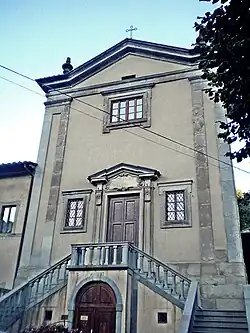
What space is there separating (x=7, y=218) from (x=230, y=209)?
336 inches

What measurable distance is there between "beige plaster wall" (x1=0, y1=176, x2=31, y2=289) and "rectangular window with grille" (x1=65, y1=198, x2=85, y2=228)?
1.87 metres

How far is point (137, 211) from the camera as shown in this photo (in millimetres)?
12742

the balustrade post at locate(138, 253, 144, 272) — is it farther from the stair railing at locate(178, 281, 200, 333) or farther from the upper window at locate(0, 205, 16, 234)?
the upper window at locate(0, 205, 16, 234)

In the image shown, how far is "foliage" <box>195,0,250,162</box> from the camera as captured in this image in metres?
6.24

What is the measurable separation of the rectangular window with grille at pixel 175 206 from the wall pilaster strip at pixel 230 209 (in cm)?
140

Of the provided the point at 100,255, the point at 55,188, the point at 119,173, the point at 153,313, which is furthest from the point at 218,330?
the point at 55,188

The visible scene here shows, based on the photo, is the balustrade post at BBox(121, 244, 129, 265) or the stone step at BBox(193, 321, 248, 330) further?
the balustrade post at BBox(121, 244, 129, 265)

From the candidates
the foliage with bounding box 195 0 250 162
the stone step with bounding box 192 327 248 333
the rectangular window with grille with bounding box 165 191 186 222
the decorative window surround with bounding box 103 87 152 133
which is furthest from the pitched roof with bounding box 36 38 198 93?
the stone step with bounding box 192 327 248 333

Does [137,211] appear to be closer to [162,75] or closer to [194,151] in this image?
[194,151]

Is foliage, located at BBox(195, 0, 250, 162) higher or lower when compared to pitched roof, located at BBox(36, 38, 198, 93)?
lower

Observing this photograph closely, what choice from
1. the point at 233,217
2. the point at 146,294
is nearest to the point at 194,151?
the point at 233,217

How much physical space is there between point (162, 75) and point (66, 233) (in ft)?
24.8

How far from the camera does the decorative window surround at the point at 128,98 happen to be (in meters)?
14.2

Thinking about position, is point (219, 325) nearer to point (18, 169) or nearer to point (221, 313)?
point (221, 313)
